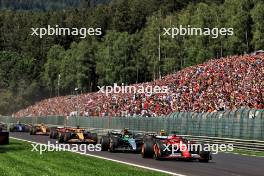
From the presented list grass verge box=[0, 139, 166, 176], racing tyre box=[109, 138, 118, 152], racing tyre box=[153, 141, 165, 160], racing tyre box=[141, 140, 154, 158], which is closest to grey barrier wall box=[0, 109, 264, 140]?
racing tyre box=[109, 138, 118, 152]

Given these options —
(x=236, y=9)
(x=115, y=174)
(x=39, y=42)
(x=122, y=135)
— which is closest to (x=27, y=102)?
(x=39, y=42)

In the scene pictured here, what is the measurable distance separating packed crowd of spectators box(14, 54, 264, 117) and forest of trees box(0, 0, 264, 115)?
13.8m

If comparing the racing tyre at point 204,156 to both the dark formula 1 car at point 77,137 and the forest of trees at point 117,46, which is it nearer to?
the dark formula 1 car at point 77,137

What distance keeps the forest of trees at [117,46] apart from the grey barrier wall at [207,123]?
19685 mm

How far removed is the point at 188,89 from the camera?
38.9 meters

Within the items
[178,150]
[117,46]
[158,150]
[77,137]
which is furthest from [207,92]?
[117,46]

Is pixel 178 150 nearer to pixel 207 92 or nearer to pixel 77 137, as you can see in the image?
pixel 77 137

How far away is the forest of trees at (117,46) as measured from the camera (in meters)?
58.3

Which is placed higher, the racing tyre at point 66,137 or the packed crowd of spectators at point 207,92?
the packed crowd of spectators at point 207,92

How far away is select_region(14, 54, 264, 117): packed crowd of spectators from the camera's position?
32750 mm

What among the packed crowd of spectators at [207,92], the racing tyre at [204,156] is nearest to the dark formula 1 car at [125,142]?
the racing tyre at [204,156]

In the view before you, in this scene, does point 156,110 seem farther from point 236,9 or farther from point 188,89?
point 236,9

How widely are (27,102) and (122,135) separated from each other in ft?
290

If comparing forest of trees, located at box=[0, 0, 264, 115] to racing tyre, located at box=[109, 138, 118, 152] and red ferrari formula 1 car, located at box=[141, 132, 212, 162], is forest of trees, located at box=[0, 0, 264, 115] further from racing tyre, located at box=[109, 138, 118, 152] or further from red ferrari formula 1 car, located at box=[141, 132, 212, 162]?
red ferrari formula 1 car, located at box=[141, 132, 212, 162]
